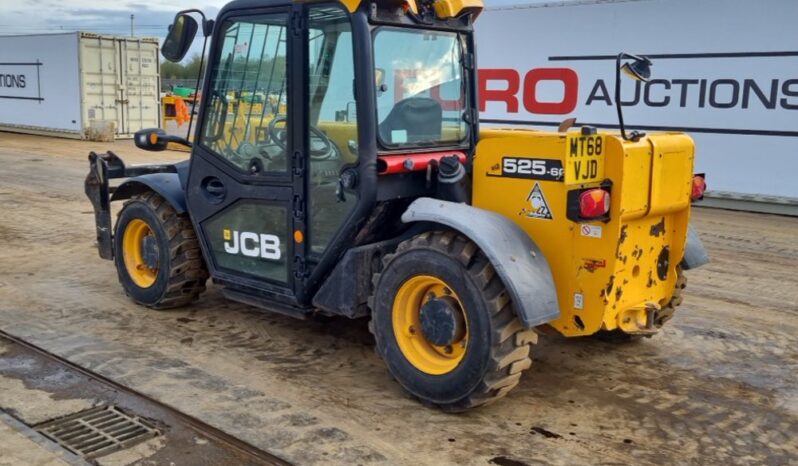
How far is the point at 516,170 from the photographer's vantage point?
4.14m

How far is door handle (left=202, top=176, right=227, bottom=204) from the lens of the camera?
207 inches

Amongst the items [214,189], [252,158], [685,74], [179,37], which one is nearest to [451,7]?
[252,158]

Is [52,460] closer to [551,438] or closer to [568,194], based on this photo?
[551,438]

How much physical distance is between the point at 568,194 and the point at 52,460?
8.85 ft

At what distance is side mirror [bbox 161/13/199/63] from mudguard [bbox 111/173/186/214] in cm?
104

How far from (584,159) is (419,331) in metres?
1.26

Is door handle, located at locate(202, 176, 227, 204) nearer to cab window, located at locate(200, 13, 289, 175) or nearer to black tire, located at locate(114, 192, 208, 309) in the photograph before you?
cab window, located at locate(200, 13, 289, 175)

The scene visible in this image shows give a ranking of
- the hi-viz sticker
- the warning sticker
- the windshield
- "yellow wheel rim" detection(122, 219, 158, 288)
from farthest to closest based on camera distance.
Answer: "yellow wheel rim" detection(122, 219, 158, 288), the windshield, the hi-viz sticker, the warning sticker

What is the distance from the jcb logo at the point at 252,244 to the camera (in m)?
4.98

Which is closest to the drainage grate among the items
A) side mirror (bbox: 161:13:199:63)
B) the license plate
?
side mirror (bbox: 161:13:199:63)

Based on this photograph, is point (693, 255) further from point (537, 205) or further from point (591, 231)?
point (537, 205)

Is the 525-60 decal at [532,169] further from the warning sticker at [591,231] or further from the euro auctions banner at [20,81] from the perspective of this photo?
the euro auctions banner at [20,81]

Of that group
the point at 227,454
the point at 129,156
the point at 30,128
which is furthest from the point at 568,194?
the point at 30,128

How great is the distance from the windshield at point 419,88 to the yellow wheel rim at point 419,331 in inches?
33.4
